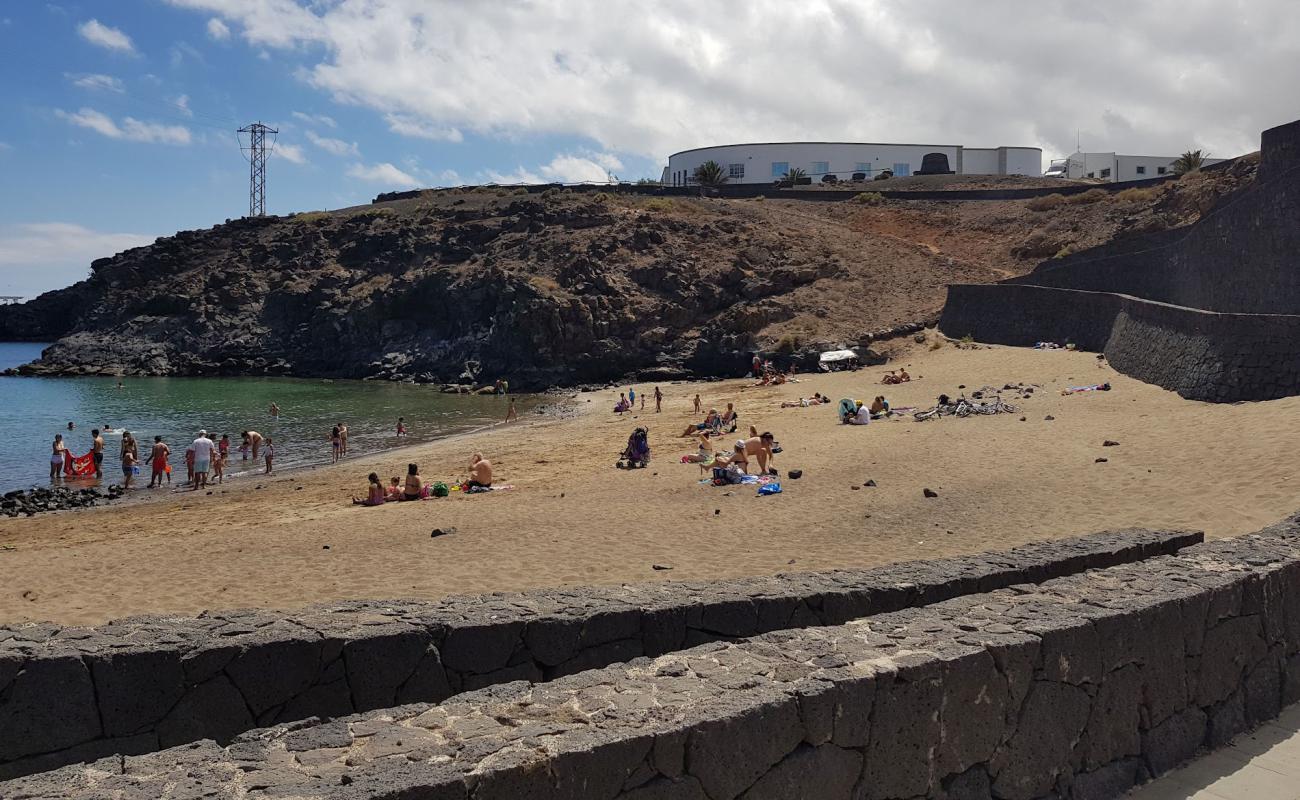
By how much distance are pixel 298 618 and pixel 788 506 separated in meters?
9.31

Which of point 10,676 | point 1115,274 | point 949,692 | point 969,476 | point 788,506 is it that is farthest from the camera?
point 1115,274

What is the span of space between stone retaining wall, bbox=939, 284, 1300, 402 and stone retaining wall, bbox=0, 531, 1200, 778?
14.5 meters

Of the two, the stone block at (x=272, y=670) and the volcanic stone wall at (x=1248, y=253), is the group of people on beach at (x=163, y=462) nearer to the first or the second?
the stone block at (x=272, y=670)

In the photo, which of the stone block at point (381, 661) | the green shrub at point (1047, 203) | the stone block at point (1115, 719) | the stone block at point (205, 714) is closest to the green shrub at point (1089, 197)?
the green shrub at point (1047, 203)

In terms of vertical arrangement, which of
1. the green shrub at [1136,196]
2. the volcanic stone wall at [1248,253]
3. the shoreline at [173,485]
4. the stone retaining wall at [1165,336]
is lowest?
the shoreline at [173,485]

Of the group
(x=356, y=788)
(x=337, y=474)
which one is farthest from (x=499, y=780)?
(x=337, y=474)

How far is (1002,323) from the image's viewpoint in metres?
34.5

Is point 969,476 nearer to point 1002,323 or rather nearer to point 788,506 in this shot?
point 788,506

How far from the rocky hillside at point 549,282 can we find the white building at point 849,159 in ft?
39.2

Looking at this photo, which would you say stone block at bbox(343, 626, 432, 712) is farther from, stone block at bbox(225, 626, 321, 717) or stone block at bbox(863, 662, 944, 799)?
stone block at bbox(863, 662, 944, 799)

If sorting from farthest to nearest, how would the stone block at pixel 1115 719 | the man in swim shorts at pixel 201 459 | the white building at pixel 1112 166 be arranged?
the white building at pixel 1112 166
the man in swim shorts at pixel 201 459
the stone block at pixel 1115 719

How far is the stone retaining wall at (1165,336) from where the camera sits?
684 inches

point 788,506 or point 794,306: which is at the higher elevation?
point 794,306

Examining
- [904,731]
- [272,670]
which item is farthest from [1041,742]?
[272,670]
